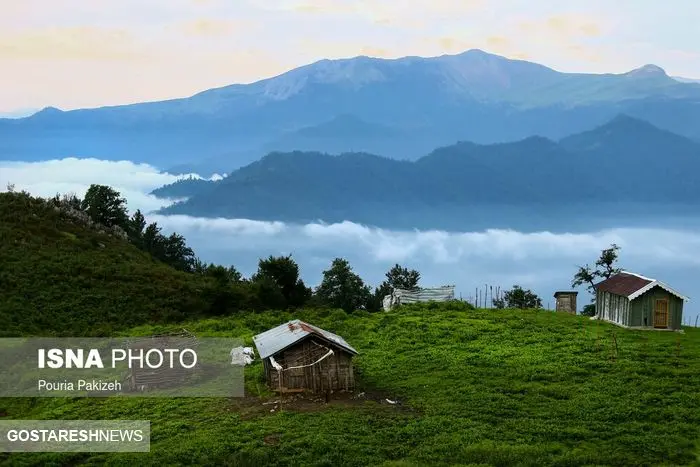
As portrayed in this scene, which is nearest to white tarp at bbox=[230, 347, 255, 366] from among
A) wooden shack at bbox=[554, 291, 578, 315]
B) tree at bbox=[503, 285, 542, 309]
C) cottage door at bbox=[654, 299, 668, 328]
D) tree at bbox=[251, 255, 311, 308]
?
tree at bbox=[251, 255, 311, 308]

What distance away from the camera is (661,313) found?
49531 mm

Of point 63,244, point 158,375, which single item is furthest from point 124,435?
point 63,244

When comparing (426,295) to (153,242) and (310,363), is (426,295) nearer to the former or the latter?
(310,363)

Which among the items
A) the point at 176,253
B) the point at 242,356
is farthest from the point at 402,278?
the point at 242,356

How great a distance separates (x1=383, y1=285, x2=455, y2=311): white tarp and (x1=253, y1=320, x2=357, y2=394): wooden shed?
106 ft

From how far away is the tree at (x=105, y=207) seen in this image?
83750mm

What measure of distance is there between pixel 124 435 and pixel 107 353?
16.4 meters

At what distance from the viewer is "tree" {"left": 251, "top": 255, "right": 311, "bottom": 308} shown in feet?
223

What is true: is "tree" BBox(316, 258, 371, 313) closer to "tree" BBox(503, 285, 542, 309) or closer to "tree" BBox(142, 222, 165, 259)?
"tree" BBox(503, 285, 542, 309)

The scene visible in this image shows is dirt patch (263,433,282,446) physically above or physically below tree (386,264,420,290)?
below

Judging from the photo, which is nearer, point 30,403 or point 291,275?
point 30,403

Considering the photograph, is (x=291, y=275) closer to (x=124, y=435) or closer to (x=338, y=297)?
(x=338, y=297)

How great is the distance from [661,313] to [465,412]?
24.9 metres

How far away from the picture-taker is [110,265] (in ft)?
217
